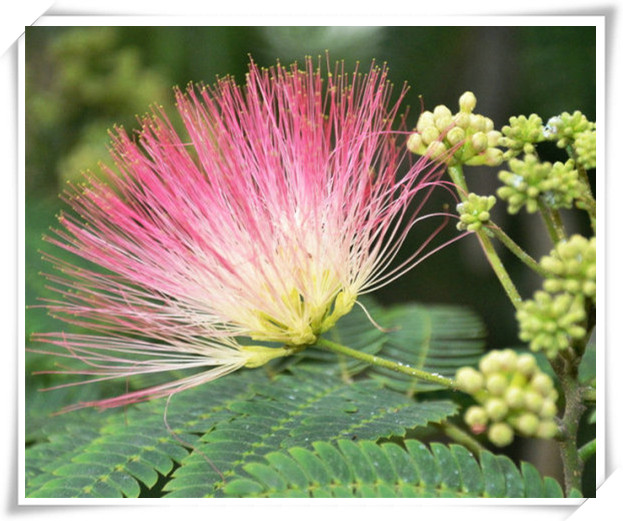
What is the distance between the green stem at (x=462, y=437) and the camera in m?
1.27

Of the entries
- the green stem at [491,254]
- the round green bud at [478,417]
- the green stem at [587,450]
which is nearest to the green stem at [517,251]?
the green stem at [491,254]

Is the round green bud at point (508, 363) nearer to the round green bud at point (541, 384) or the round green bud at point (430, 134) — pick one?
the round green bud at point (541, 384)

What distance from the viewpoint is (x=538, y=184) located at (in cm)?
115

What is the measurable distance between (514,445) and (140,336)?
2.39 ft

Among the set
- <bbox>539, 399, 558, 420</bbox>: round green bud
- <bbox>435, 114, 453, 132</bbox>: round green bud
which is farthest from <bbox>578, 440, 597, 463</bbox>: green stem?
<bbox>435, 114, 453, 132</bbox>: round green bud

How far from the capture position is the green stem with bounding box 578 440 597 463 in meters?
1.27

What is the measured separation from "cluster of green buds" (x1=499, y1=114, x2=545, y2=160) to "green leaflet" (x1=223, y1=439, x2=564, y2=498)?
→ 0.50 meters

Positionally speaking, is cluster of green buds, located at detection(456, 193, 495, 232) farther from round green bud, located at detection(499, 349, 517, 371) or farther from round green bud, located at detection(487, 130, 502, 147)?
round green bud, located at detection(499, 349, 517, 371)

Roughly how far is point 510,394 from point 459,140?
0.42 metres

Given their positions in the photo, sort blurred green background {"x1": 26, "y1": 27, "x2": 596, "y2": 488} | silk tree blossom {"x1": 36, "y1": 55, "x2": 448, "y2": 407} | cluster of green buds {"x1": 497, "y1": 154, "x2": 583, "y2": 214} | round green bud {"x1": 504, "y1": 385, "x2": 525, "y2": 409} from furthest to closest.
Answer: blurred green background {"x1": 26, "y1": 27, "x2": 596, "y2": 488} → silk tree blossom {"x1": 36, "y1": 55, "x2": 448, "y2": 407} → cluster of green buds {"x1": 497, "y1": 154, "x2": 583, "y2": 214} → round green bud {"x1": 504, "y1": 385, "x2": 525, "y2": 409}

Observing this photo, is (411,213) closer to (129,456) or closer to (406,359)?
(406,359)

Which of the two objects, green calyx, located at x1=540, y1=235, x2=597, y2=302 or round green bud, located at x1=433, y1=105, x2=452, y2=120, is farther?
round green bud, located at x1=433, y1=105, x2=452, y2=120

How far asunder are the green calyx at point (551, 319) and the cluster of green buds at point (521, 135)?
0.93ft

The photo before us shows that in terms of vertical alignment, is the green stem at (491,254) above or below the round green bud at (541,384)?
above
